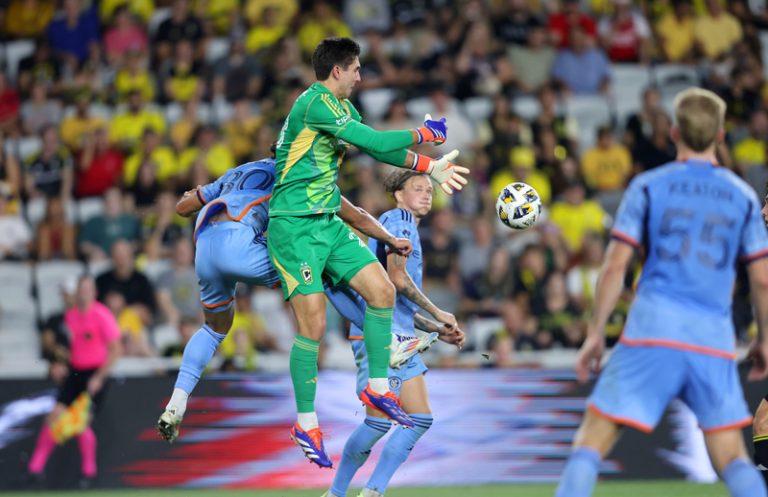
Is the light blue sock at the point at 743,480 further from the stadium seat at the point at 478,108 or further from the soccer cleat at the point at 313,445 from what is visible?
the stadium seat at the point at 478,108

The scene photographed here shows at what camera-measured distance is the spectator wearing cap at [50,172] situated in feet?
47.6

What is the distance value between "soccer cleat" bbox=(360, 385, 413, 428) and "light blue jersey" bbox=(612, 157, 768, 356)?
6.94 feet

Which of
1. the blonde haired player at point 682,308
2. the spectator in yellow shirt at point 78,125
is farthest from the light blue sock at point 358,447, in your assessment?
the spectator in yellow shirt at point 78,125

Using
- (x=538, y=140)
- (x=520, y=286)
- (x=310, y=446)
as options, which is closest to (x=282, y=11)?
(x=538, y=140)

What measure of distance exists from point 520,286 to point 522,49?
14.3 ft

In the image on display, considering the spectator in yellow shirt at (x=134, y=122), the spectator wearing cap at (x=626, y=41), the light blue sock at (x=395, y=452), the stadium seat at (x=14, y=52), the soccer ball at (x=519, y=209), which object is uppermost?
the stadium seat at (x=14, y=52)

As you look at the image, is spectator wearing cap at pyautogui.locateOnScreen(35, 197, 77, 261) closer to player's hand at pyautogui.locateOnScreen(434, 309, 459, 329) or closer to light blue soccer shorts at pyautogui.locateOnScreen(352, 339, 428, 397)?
light blue soccer shorts at pyautogui.locateOnScreen(352, 339, 428, 397)

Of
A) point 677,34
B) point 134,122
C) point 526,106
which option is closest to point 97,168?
point 134,122

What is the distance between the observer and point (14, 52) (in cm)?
1661

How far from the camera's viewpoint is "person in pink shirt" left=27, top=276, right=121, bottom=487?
11.1 metres

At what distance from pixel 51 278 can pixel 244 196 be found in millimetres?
6418

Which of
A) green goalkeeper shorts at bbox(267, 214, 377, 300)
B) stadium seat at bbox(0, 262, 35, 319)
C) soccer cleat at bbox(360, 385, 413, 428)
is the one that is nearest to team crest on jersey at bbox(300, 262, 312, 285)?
green goalkeeper shorts at bbox(267, 214, 377, 300)

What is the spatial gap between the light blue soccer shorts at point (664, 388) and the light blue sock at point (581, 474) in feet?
0.65

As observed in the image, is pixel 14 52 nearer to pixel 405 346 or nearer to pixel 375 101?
pixel 375 101
